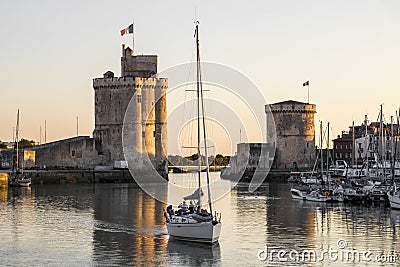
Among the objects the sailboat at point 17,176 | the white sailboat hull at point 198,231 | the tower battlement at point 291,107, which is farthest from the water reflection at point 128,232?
the tower battlement at point 291,107

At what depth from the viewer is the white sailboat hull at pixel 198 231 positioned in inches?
784

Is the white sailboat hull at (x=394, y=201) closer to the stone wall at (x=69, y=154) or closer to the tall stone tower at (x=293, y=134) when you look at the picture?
the stone wall at (x=69, y=154)

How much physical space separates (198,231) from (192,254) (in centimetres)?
119

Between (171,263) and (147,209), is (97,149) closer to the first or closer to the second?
(147,209)

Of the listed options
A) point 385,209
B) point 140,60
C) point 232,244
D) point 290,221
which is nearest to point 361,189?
point 385,209

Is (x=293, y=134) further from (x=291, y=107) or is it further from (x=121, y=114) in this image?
(x=121, y=114)

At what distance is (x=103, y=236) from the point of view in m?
22.6

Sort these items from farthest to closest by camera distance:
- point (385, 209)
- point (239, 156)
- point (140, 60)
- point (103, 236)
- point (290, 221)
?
point (239, 156) → point (140, 60) → point (385, 209) → point (290, 221) → point (103, 236)

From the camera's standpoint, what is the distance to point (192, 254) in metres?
19.0

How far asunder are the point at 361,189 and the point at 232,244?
15.6 m

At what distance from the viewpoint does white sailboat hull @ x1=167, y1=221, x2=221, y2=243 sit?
65.4ft

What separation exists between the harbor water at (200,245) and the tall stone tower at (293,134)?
105 ft

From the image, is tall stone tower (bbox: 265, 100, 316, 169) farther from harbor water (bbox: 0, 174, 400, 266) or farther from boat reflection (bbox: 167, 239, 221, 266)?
boat reflection (bbox: 167, 239, 221, 266)

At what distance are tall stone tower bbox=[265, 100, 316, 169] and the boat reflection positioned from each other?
46894 millimetres
